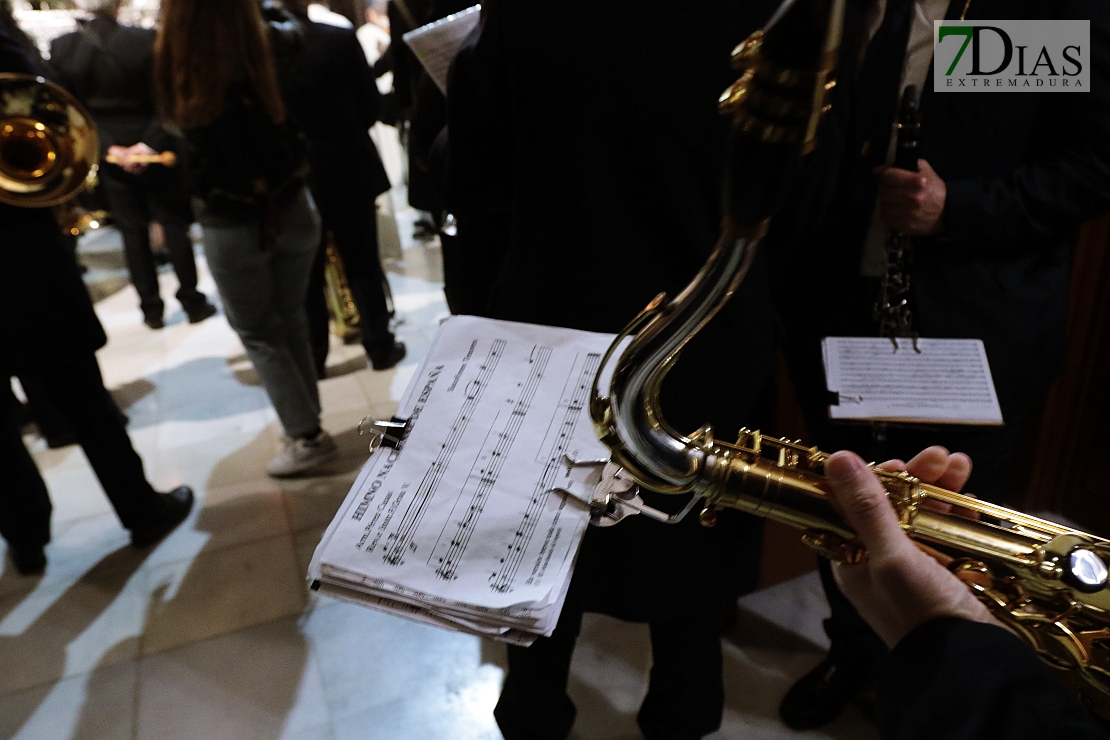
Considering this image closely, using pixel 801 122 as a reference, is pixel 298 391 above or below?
below

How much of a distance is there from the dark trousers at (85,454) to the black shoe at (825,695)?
1.97 m

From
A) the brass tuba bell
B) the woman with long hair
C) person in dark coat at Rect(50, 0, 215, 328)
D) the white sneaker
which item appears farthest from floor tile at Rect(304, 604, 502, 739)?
person in dark coat at Rect(50, 0, 215, 328)

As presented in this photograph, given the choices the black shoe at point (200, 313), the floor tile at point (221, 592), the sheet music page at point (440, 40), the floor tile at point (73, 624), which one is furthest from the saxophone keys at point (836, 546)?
the black shoe at point (200, 313)

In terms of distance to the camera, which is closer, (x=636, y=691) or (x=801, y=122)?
(x=801, y=122)

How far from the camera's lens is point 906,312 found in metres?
1.15

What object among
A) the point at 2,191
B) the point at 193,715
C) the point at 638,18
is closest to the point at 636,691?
the point at 193,715

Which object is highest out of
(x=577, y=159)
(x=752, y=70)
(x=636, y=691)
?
(x=752, y=70)

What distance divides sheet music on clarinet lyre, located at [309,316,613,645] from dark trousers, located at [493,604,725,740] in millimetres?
532

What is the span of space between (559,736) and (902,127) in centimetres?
127

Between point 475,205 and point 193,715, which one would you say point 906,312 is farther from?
point 193,715

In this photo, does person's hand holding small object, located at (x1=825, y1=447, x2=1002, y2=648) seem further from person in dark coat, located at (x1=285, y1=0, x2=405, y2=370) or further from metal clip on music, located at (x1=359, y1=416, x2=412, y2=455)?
person in dark coat, located at (x1=285, y1=0, x2=405, y2=370)

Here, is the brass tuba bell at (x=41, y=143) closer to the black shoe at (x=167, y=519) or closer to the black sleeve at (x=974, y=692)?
the black shoe at (x=167, y=519)

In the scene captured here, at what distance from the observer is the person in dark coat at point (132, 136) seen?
8.75 feet

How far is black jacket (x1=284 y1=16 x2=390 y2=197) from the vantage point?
2.34m
